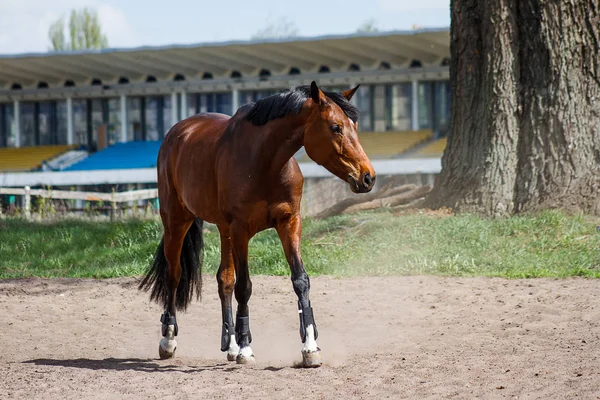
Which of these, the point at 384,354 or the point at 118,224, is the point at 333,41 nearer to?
the point at 118,224

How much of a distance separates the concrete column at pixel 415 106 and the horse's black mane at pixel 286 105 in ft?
106

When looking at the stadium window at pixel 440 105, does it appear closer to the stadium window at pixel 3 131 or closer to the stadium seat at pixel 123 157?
the stadium seat at pixel 123 157

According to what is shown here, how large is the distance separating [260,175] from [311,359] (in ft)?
4.35

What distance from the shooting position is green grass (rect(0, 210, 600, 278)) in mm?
10156

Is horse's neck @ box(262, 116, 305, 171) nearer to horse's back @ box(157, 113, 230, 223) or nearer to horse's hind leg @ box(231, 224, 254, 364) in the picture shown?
horse's hind leg @ box(231, 224, 254, 364)

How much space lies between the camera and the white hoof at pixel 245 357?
647 cm

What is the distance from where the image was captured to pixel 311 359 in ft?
20.0

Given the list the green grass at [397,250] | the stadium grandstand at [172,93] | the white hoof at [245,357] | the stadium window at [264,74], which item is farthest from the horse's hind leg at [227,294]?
the stadium window at [264,74]

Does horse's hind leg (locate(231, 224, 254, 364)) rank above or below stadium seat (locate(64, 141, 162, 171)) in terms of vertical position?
above

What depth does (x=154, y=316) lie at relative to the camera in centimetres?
892

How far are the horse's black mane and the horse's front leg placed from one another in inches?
29.5

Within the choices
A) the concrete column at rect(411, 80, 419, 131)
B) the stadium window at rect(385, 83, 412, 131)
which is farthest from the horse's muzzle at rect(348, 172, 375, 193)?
the stadium window at rect(385, 83, 412, 131)

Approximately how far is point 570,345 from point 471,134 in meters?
6.60

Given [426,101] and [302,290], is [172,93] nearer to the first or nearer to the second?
[426,101]
